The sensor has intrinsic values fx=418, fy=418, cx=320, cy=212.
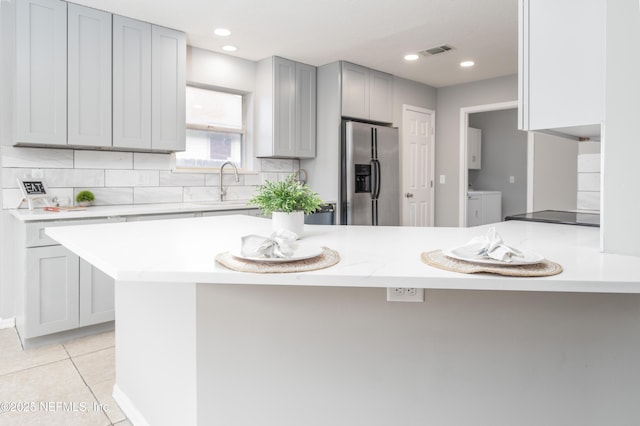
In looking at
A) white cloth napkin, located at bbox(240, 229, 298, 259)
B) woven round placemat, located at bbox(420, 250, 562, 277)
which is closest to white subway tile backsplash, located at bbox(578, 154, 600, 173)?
woven round placemat, located at bbox(420, 250, 562, 277)

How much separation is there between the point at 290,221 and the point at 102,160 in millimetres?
2528

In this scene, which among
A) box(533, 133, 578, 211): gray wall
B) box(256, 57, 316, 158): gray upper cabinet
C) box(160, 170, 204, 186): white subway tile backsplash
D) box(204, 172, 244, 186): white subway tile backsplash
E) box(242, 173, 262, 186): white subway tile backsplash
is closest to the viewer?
box(160, 170, 204, 186): white subway tile backsplash

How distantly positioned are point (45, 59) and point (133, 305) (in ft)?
7.10

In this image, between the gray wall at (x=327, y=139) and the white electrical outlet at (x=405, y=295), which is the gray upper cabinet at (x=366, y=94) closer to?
the gray wall at (x=327, y=139)

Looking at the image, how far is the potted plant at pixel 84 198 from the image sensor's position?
3.27 metres

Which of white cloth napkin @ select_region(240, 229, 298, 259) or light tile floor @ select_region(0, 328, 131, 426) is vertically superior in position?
white cloth napkin @ select_region(240, 229, 298, 259)

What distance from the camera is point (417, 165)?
5477 mm

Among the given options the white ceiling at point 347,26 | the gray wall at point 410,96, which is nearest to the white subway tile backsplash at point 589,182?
the white ceiling at point 347,26

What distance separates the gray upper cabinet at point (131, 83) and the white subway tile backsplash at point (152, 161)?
30 centimetres

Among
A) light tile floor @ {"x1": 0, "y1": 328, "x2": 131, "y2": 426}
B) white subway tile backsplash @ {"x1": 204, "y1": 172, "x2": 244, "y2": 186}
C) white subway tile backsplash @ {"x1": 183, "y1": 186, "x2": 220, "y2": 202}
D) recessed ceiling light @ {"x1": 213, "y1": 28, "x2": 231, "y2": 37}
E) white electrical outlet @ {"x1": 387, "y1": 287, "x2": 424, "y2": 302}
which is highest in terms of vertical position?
recessed ceiling light @ {"x1": 213, "y1": 28, "x2": 231, "y2": 37}

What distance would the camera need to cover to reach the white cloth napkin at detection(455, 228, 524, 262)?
1099 mm

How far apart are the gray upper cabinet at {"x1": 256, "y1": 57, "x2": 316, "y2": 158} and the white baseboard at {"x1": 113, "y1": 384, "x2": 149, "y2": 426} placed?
9.09 feet

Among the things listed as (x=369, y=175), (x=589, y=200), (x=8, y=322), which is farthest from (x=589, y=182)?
(x=8, y=322)

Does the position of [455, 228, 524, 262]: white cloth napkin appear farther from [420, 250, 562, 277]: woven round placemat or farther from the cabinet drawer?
the cabinet drawer
